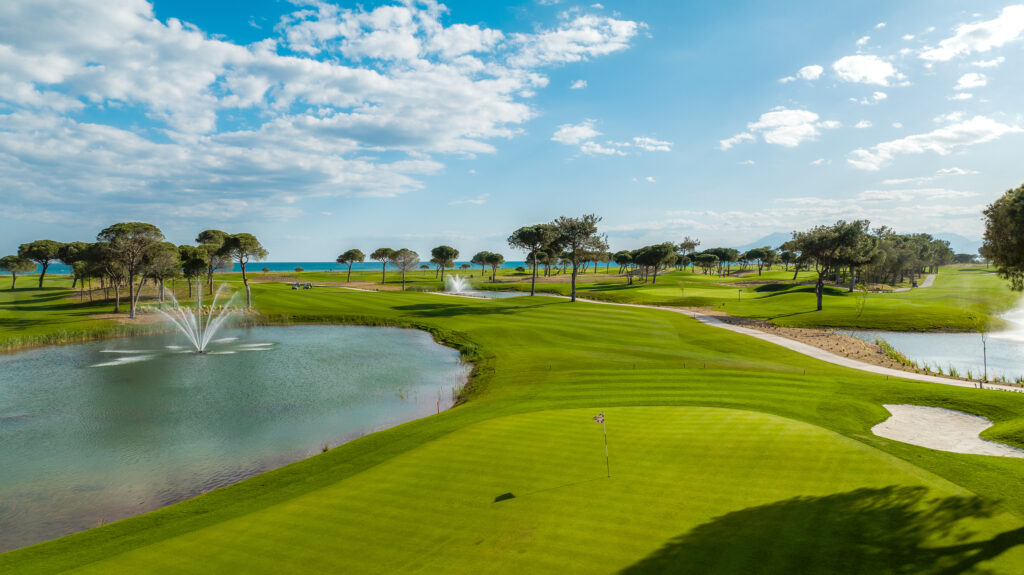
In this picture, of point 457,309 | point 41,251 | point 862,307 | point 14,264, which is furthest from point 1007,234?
point 14,264

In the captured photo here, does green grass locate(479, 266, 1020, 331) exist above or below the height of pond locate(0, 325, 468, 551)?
above

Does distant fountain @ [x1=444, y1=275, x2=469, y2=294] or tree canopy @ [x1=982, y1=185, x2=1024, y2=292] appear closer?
tree canopy @ [x1=982, y1=185, x2=1024, y2=292]

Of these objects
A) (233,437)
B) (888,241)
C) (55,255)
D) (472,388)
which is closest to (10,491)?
(233,437)

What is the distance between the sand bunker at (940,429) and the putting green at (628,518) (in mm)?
3872

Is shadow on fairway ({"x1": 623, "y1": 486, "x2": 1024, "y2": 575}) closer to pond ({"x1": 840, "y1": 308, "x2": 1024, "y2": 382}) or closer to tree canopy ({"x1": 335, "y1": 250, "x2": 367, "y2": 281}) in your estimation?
pond ({"x1": 840, "y1": 308, "x2": 1024, "y2": 382})

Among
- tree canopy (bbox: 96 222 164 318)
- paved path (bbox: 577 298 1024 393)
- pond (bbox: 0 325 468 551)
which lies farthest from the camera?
tree canopy (bbox: 96 222 164 318)

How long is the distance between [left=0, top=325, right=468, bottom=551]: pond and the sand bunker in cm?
1952

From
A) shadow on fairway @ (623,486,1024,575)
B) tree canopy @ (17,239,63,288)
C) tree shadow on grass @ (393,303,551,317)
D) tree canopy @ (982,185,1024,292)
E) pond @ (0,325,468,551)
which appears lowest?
pond @ (0,325,468,551)

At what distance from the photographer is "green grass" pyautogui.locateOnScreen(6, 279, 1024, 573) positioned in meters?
7.92

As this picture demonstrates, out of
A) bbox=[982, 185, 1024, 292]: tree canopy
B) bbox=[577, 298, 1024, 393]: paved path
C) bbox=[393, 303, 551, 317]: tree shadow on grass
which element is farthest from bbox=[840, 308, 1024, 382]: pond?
bbox=[393, 303, 551, 317]: tree shadow on grass

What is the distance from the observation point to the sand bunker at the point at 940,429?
13.8 meters

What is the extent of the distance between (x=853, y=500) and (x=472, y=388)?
19.7 meters

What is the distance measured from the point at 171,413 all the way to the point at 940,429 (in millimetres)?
33310

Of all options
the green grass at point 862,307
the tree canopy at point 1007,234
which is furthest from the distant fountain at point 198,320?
the green grass at point 862,307
